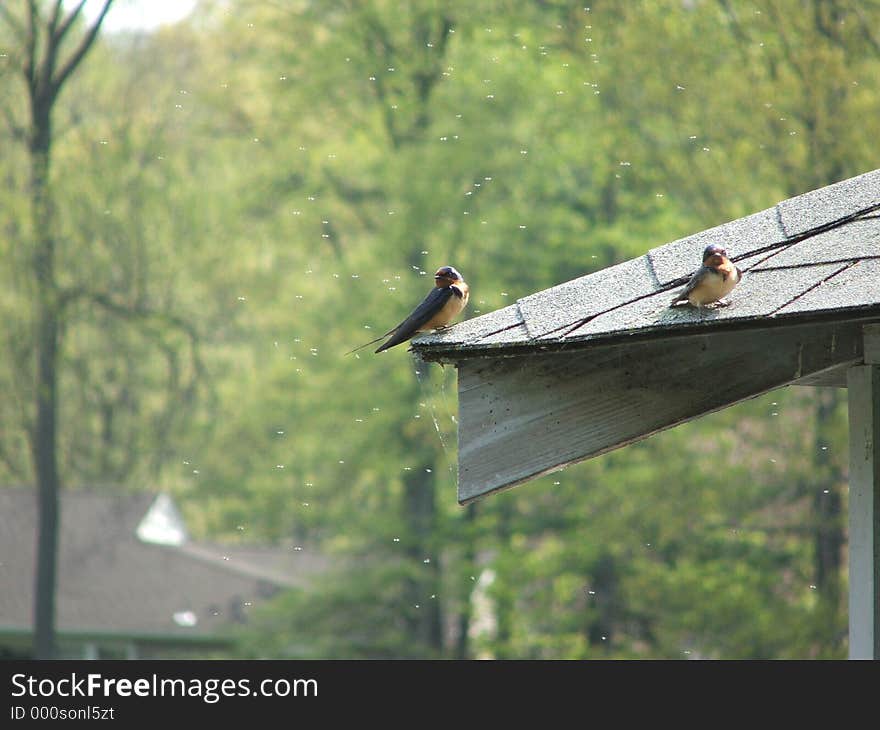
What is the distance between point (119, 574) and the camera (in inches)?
901

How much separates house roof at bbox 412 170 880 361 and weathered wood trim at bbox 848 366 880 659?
0.26 meters

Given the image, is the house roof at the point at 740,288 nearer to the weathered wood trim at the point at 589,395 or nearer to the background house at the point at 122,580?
the weathered wood trim at the point at 589,395

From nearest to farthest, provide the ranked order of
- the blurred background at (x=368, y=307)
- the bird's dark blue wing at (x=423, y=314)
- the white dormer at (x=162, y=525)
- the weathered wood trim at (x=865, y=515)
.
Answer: the weathered wood trim at (x=865, y=515)
the bird's dark blue wing at (x=423, y=314)
the blurred background at (x=368, y=307)
the white dormer at (x=162, y=525)

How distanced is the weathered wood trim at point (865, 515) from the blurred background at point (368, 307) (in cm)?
1131

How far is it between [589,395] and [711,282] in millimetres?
384

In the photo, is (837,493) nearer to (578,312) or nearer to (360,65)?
(360,65)

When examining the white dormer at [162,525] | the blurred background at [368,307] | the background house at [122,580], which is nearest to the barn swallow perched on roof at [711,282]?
the blurred background at [368,307]

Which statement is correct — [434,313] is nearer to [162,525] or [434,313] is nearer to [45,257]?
[45,257]

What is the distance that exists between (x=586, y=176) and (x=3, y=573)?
12271mm

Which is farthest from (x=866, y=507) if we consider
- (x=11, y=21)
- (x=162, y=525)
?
(x=162, y=525)

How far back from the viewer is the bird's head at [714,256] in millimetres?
2815

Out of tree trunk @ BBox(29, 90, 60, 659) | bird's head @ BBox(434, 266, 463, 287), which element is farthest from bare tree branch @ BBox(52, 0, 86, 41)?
bird's head @ BBox(434, 266, 463, 287)

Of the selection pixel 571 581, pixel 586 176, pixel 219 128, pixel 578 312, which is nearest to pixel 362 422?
pixel 571 581
